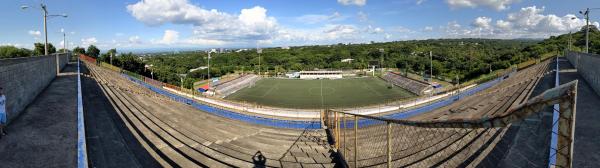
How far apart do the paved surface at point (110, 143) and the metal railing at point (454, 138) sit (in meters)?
5.15

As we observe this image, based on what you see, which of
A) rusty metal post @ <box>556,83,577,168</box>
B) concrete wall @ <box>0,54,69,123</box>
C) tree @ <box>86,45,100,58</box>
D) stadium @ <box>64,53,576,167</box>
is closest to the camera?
rusty metal post @ <box>556,83,577,168</box>

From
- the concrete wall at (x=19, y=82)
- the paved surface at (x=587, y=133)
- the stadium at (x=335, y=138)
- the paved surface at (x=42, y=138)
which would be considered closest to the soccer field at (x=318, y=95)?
the stadium at (x=335, y=138)

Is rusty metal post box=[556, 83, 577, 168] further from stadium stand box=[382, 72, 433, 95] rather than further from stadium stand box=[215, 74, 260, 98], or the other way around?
stadium stand box=[215, 74, 260, 98]

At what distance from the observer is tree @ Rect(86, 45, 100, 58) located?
60.8 metres

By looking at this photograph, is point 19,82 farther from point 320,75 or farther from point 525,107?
point 320,75

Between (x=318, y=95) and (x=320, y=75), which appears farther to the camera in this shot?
(x=320, y=75)

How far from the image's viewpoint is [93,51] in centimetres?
6150

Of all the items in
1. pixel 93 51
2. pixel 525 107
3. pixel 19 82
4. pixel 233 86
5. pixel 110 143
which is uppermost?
pixel 93 51

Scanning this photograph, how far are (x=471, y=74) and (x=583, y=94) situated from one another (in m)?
52.1

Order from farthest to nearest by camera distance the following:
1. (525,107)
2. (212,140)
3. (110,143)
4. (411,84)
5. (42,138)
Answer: (411,84), (212,140), (110,143), (42,138), (525,107)

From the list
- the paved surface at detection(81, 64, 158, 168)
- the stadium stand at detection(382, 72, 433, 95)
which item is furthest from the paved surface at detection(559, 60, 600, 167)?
the stadium stand at detection(382, 72, 433, 95)

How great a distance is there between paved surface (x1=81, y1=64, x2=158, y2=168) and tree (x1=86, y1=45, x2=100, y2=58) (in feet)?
191

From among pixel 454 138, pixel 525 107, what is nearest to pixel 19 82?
pixel 454 138

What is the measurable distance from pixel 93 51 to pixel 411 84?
5859 centimetres
